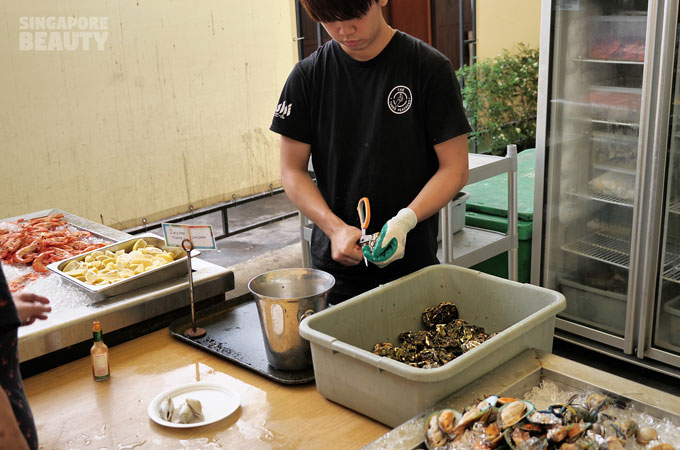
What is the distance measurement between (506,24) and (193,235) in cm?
541

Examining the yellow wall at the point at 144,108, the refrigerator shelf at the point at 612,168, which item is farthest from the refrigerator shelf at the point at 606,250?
the yellow wall at the point at 144,108

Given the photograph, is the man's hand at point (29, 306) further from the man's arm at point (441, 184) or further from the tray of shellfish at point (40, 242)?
the tray of shellfish at point (40, 242)

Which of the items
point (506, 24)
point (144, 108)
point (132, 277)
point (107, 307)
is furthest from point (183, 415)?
point (506, 24)

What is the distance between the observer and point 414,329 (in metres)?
1.85

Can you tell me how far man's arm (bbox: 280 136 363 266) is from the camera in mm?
1872

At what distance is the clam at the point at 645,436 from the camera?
1285 millimetres

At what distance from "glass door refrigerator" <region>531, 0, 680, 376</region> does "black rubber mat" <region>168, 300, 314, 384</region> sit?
2.10m

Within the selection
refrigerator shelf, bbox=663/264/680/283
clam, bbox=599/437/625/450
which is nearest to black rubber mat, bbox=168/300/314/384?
clam, bbox=599/437/625/450

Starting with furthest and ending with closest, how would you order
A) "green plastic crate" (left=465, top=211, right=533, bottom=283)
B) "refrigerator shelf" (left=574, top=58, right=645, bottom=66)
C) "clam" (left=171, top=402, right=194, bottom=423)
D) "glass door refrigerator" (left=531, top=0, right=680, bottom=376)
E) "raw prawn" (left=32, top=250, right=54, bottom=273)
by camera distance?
"green plastic crate" (left=465, top=211, right=533, bottom=283)
"refrigerator shelf" (left=574, top=58, right=645, bottom=66)
"glass door refrigerator" (left=531, top=0, right=680, bottom=376)
"raw prawn" (left=32, top=250, right=54, bottom=273)
"clam" (left=171, top=402, right=194, bottom=423)

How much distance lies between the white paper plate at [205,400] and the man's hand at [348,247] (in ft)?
1.52

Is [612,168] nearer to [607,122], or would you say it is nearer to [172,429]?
[607,122]

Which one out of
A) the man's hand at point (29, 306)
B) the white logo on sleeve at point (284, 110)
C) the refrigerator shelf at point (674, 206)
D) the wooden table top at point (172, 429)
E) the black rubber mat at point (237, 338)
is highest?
the white logo on sleeve at point (284, 110)
